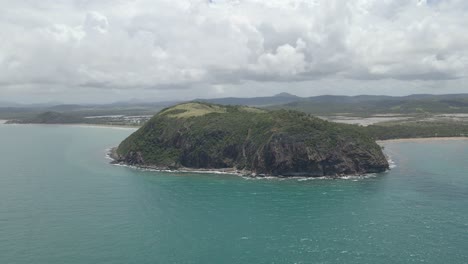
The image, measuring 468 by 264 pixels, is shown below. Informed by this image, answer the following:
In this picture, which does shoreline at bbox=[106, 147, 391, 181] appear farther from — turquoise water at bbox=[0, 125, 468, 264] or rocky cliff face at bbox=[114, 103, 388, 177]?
turquoise water at bbox=[0, 125, 468, 264]

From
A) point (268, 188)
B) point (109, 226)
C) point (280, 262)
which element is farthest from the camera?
point (268, 188)

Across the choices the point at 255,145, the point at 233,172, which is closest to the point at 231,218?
the point at 233,172

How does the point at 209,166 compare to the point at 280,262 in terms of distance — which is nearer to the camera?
the point at 280,262

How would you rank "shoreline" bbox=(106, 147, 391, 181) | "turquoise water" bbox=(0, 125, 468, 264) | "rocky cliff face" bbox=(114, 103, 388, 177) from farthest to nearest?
"rocky cliff face" bbox=(114, 103, 388, 177) < "shoreline" bbox=(106, 147, 391, 181) < "turquoise water" bbox=(0, 125, 468, 264)

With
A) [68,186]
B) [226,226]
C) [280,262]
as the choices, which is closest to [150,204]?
[226,226]

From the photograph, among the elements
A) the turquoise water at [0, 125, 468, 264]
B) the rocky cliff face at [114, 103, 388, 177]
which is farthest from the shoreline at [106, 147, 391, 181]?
the turquoise water at [0, 125, 468, 264]

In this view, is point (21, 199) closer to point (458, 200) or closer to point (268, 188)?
point (268, 188)

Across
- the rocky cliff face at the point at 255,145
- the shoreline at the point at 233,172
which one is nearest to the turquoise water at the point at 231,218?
the shoreline at the point at 233,172
